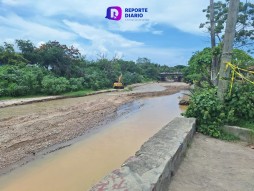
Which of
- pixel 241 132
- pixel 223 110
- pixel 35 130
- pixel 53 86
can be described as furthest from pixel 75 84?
pixel 241 132

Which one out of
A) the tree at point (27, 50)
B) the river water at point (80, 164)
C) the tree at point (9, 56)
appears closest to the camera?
the river water at point (80, 164)

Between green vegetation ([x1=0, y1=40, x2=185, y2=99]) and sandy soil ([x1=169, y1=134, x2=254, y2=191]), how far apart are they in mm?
15998

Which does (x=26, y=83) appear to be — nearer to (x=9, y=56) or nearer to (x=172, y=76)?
(x=9, y=56)

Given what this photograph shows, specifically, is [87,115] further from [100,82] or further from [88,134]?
[100,82]

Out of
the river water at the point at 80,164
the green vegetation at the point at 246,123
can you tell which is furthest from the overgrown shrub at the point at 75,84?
the green vegetation at the point at 246,123

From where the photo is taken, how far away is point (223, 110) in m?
5.77

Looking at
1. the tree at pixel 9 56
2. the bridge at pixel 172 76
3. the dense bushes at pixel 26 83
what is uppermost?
the tree at pixel 9 56

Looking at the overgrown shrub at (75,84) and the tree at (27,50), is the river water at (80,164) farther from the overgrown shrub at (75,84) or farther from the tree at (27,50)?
the tree at (27,50)

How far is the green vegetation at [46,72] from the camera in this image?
19.0m

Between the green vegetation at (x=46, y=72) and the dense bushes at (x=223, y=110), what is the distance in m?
15.2

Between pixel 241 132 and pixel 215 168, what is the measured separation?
1900 millimetres

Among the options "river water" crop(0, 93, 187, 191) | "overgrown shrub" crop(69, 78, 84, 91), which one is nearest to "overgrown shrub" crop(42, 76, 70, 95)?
"overgrown shrub" crop(69, 78, 84, 91)

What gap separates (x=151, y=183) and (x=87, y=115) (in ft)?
33.9

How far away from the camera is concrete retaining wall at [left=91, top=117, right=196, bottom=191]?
2582 mm
